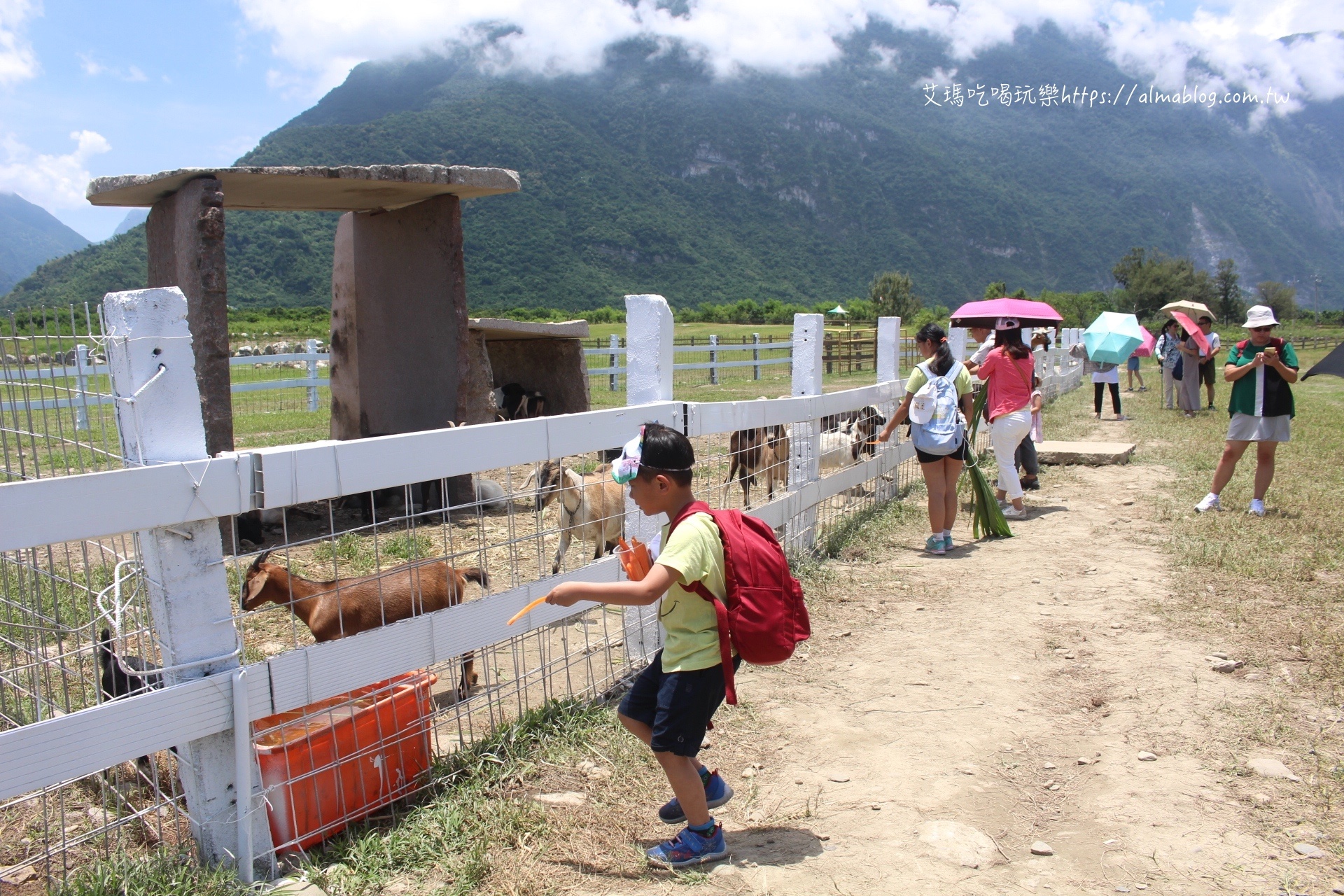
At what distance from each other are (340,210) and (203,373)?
300 centimetres

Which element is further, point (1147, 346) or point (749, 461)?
point (1147, 346)

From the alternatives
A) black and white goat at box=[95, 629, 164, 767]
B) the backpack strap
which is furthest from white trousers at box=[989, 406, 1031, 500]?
black and white goat at box=[95, 629, 164, 767]

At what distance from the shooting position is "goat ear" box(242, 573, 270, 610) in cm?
455

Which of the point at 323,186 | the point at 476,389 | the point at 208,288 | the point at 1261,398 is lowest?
the point at 1261,398

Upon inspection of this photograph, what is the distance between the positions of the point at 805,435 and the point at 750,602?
13.6 ft

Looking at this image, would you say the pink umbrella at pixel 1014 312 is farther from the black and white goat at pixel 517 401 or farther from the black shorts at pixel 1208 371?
the black shorts at pixel 1208 371

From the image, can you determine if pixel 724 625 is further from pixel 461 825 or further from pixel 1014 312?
pixel 1014 312

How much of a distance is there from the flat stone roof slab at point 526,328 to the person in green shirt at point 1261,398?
7.19 m

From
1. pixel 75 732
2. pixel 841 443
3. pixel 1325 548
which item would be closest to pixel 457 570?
pixel 75 732

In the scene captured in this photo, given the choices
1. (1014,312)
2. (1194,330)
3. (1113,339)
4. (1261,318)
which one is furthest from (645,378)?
(1113,339)

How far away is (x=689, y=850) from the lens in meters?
2.95

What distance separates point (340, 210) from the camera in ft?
31.3

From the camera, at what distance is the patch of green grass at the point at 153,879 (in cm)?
248

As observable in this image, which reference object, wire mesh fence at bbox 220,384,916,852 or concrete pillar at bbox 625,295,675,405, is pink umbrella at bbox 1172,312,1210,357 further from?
concrete pillar at bbox 625,295,675,405
